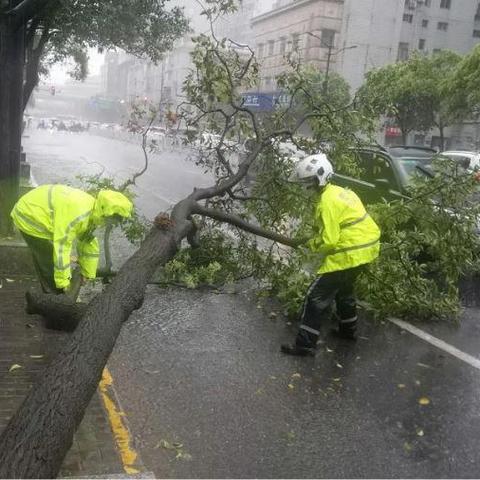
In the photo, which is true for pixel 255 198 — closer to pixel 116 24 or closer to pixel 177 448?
pixel 177 448

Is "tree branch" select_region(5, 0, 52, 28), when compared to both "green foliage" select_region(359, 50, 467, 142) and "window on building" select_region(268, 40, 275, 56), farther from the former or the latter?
"window on building" select_region(268, 40, 275, 56)

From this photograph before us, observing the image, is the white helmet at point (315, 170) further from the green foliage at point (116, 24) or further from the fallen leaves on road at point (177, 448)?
the green foliage at point (116, 24)

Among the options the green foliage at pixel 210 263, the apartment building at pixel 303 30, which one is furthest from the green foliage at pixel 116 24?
the apartment building at pixel 303 30

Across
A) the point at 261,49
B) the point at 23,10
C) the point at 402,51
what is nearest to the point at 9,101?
the point at 23,10

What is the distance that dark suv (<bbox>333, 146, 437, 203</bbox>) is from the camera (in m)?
8.93

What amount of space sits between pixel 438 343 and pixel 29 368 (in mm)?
3686

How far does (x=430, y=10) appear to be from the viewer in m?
A: 50.0

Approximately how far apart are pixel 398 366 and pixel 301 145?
10.2 feet

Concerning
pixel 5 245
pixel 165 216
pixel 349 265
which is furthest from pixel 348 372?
pixel 5 245

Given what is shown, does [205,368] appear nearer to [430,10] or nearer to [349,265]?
[349,265]

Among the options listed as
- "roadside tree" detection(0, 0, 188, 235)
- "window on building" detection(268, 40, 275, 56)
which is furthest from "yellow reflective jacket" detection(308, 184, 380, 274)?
"window on building" detection(268, 40, 275, 56)

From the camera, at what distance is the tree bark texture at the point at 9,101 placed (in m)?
7.24

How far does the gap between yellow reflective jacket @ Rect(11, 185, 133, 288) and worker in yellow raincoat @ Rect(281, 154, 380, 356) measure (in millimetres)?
1625

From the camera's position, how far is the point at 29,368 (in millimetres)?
4312
